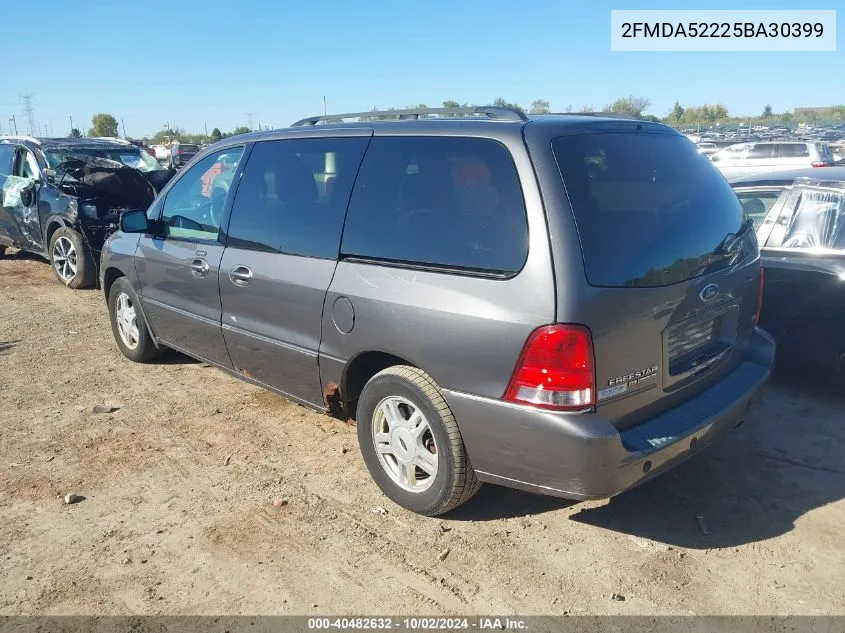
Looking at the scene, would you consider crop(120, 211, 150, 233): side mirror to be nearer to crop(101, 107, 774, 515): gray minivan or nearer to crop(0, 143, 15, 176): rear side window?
crop(101, 107, 774, 515): gray minivan

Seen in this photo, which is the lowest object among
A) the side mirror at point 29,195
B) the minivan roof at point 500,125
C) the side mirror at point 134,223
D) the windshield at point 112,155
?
the side mirror at point 134,223

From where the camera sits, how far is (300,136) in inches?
155

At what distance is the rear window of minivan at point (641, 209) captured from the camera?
8.82 feet

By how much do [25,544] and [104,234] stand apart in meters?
6.09

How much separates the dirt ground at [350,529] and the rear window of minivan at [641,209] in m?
1.24

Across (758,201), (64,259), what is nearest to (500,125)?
(758,201)

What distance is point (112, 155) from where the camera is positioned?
32.6 ft

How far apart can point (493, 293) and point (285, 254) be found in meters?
1.48

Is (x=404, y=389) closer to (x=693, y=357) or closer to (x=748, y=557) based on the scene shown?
(x=693, y=357)

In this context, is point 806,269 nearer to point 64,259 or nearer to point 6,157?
point 64,259

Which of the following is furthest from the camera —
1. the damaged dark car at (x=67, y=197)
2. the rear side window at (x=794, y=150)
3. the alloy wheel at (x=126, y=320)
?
the rear side window at (x=794, y=150)

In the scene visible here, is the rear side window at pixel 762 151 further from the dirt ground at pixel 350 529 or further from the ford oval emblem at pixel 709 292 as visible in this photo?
the ford oval emblem at pixel 709 292

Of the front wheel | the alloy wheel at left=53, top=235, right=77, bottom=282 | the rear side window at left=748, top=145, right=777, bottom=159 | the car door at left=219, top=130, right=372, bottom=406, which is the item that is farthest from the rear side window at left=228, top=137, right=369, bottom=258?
the rear side window at left=748, top=145, right=777, bottom=159

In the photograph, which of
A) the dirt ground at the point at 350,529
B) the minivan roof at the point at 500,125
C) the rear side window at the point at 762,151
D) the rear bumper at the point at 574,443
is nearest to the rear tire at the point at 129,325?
the dirt ground at the point at 350,529
